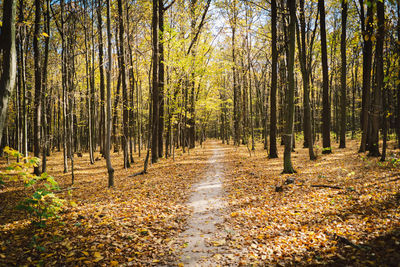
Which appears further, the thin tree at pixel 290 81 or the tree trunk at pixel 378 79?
the thin tree at pixel 290 81

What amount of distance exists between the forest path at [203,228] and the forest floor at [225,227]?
24 millimetres

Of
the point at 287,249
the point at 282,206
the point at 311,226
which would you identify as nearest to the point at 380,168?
the point at 282,206

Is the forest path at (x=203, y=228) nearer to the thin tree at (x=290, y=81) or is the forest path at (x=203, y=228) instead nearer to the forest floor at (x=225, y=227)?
the forest floor at (x=225, y=227)

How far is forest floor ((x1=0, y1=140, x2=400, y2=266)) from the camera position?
3.82 meters

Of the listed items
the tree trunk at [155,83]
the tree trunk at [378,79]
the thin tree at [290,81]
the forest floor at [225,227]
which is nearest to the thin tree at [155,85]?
the tree trunk at [155,83]

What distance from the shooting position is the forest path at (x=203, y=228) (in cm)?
411

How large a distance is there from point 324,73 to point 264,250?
46.4 ft

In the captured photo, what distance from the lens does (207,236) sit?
4.87 metres

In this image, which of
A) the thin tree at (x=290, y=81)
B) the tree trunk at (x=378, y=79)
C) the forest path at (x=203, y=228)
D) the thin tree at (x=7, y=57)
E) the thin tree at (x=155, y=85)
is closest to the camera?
the thin tree at (x=7, y=57)

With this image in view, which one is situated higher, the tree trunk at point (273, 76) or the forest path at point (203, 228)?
the tree trunk at point (273, 76)

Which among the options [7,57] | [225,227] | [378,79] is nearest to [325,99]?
[378,79]

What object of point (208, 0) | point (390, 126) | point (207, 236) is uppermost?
point (208, 0)

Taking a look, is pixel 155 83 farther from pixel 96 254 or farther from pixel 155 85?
pixel 96 254

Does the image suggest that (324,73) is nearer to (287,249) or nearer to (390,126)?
(287,249)
